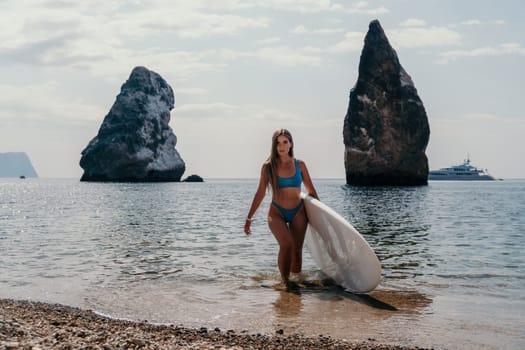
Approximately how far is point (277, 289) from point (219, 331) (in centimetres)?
268

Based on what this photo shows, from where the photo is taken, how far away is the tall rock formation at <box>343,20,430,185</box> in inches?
3041

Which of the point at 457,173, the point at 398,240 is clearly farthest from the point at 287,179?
the point at 457,173

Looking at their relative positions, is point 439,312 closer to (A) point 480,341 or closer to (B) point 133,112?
(A) point 480,341

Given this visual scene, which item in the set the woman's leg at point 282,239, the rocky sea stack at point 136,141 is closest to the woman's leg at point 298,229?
the woman's leg at point 282,239

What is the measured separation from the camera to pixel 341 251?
873 cm

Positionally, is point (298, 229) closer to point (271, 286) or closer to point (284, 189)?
point (284, 189)

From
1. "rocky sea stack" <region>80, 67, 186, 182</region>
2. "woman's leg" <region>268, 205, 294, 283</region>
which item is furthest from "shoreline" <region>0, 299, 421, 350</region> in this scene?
"rocky sea stack" <region>80, 67, 186, 182</region>

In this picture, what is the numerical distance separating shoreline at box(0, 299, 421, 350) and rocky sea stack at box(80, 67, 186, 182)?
4083 inches

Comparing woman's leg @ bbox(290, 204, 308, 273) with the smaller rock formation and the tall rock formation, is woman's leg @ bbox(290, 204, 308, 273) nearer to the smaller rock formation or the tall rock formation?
the tall rock formation

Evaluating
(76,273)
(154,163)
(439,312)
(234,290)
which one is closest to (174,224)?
(76,273)

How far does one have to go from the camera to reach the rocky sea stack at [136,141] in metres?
108

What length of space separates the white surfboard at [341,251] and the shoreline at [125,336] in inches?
102

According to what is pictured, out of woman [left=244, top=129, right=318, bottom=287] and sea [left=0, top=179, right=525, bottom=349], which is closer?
sea [left=0, top=179, right=525, bottom=349]

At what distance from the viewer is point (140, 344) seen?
4809 mm
